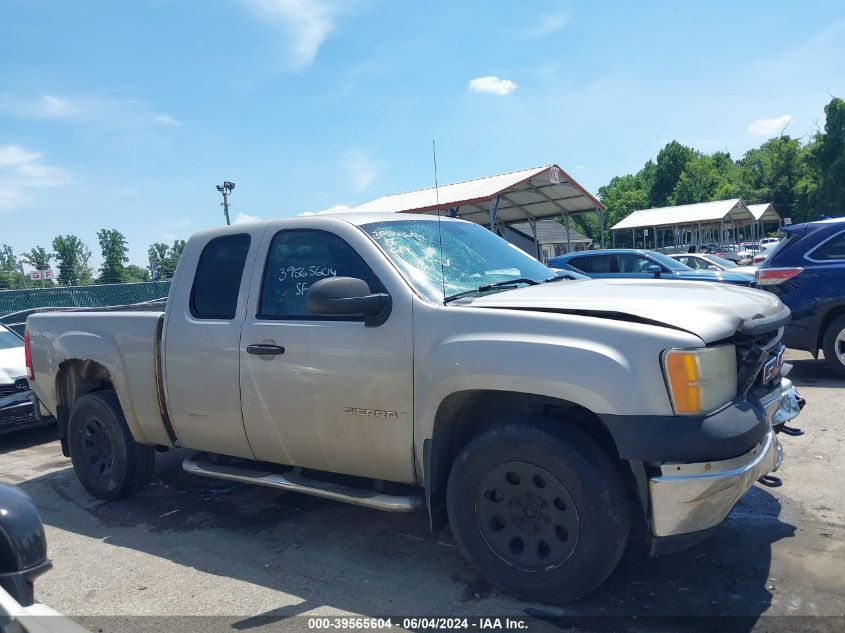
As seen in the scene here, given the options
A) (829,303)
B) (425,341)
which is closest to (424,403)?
(425,341)

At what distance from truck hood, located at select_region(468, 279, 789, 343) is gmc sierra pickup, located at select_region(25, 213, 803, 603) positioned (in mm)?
14

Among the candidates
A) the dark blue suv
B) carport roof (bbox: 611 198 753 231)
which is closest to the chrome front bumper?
the dark blue suv

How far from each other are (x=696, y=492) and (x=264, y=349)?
7.97 feet

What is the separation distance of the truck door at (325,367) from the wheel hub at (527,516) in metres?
0.51

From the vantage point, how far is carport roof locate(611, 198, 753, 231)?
3662cm

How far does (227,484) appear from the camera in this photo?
5.37 metres

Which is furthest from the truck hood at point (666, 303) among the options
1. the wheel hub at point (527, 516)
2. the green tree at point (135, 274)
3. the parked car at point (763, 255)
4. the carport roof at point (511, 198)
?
the green tree at point (135, 274)

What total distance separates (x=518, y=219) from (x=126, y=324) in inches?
890

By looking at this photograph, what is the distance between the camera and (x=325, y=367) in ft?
11.9

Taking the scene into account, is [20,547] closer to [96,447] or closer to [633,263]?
[96,447]

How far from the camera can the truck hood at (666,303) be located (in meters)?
2.91

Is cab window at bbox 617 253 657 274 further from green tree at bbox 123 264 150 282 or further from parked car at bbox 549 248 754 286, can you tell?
green tree at bbox 123 264 150 282

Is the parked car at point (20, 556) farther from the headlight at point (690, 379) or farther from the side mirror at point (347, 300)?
the headlight at point (690, 379)

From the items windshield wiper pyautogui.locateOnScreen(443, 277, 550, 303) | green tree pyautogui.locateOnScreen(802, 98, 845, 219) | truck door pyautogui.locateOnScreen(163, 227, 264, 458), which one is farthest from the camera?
green tree pyautogui.locateOnScreen(802, 98, 845, 219)
